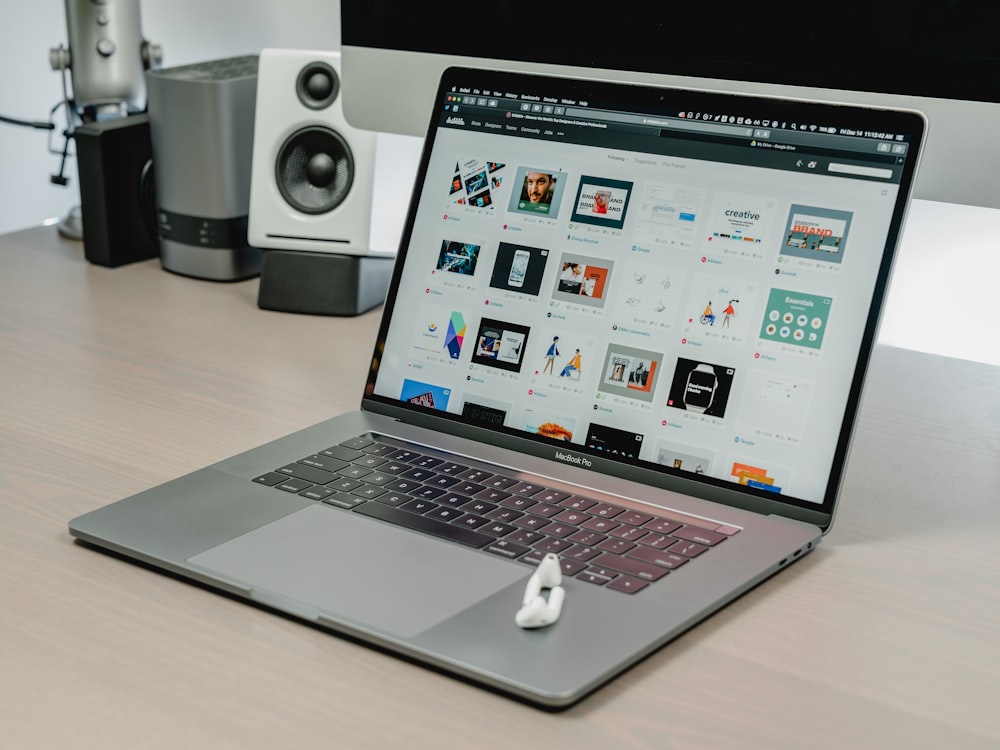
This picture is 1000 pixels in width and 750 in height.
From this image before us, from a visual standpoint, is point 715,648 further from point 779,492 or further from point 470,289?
point 470,289

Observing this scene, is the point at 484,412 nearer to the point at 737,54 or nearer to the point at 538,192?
the point at 538,192

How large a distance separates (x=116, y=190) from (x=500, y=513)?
0.75 meters

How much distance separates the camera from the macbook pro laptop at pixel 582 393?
0.57m

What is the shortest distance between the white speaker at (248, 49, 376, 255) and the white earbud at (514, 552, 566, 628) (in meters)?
0.59

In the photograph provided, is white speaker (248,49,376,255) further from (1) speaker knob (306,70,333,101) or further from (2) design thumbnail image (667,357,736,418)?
(2) design thumbnail image (667,357,736,418)

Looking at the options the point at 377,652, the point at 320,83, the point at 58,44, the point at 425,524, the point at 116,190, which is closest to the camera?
the point at 377,652

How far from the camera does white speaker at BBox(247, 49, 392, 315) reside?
3.54ft

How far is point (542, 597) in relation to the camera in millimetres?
549

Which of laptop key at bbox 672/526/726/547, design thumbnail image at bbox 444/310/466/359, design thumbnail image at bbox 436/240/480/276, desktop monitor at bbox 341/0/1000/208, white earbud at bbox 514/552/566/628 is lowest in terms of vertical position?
laptop key at bbox 672/526/726/547

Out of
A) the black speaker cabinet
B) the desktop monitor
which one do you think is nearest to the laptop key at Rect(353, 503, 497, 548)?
the desktop monitor

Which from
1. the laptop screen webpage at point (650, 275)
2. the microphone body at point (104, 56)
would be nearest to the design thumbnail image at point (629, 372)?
the laptop screen webpage at point (650, 275)

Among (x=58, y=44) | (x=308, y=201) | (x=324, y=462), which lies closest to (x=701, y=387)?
(x=324, y=462)

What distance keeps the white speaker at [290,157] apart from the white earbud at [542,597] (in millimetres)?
595

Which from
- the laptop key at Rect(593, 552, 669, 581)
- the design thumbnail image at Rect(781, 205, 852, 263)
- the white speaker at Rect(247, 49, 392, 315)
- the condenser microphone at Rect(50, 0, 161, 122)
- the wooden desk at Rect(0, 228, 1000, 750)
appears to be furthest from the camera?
the condenser microphone at Rect(50, 0, 161, 122)
